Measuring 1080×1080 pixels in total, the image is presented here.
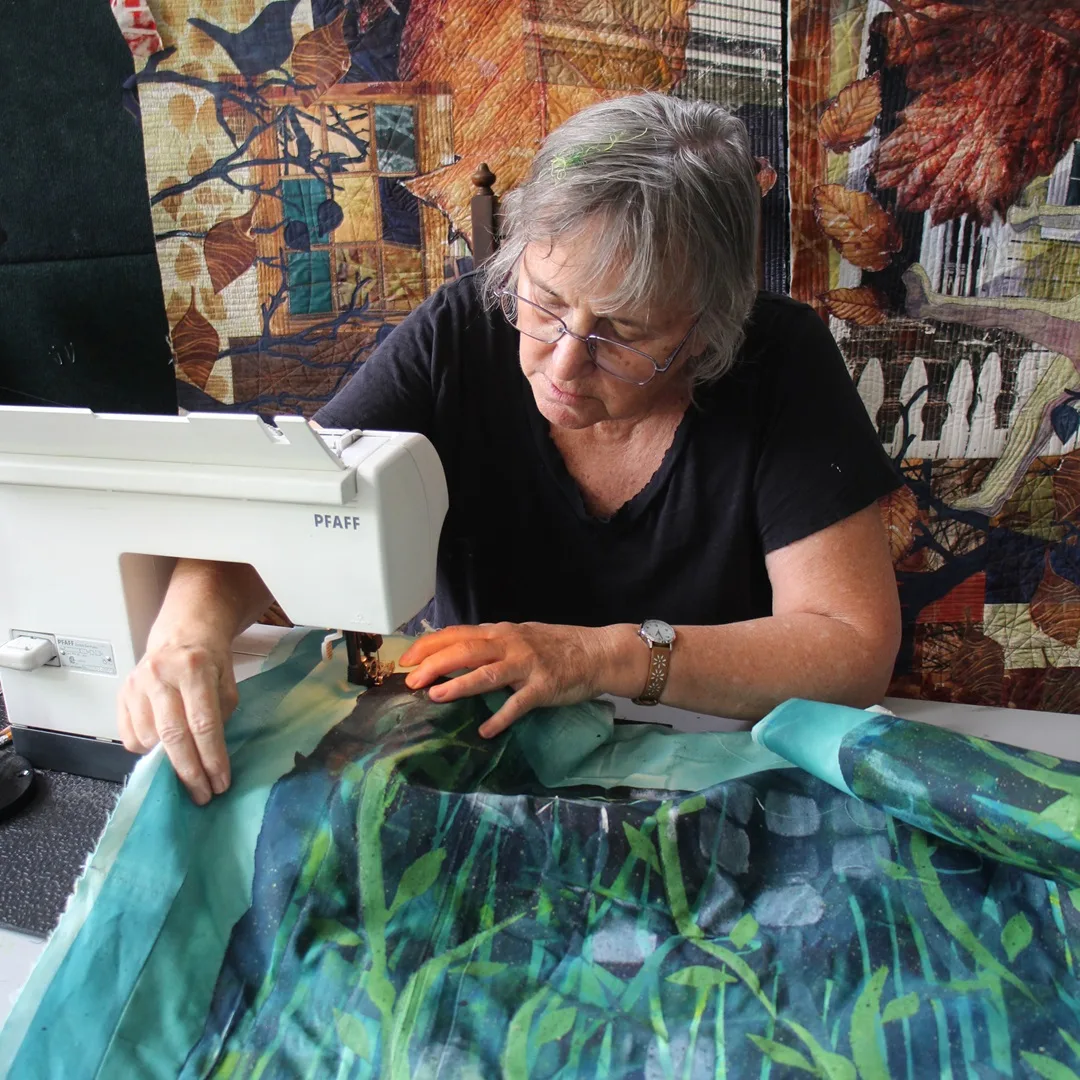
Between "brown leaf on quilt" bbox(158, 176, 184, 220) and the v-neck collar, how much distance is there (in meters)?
1.37

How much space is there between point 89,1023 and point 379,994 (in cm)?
21

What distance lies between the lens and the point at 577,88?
2.02 m

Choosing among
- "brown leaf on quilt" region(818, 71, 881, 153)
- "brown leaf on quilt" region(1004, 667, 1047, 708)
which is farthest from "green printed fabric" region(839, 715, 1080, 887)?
"brown leaf on quilt" region(1004, 667, 1047, 708)

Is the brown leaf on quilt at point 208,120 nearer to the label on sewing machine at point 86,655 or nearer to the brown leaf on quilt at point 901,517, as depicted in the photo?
the label on sewing machine at point 86,655

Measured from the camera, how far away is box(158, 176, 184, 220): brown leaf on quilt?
225 cm

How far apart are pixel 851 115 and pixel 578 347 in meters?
1.21

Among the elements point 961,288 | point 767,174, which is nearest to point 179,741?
point 767,174

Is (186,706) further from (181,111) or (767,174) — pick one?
(181,111)

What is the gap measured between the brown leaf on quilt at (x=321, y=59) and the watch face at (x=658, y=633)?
1628mm

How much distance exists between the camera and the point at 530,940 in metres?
0.75

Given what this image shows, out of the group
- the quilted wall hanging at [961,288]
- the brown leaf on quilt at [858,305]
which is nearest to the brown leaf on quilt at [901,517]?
the quilted wall hanging at [961,288]

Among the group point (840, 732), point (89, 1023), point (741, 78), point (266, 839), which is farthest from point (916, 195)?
point (89, 1023)

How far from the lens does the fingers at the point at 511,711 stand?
0.92m

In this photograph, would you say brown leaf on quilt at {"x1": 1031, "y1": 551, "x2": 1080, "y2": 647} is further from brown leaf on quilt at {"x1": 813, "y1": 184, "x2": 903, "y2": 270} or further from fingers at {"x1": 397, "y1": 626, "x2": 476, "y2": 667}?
fingers at {"x1": 397, "y1": 626, "x2": 476, "y2": 667}
